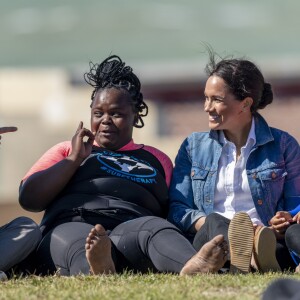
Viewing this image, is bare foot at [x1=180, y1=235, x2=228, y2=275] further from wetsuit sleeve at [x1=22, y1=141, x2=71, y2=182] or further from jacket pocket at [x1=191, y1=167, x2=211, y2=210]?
wetsuit sleeve at [x1=22, y1=141, x2=71, y2=182]

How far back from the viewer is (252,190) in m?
7.77

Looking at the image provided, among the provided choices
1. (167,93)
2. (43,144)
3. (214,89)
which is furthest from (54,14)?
(214,89)

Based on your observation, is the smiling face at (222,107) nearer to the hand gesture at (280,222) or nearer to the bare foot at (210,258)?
the hand gesture at (280,222)

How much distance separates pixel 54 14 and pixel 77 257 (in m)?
64.7

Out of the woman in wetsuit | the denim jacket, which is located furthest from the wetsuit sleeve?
the denim jacket

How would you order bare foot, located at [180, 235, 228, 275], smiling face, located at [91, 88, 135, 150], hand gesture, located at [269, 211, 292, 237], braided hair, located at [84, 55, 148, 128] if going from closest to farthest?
1. bare foot, located at [180, 235, 228, 275]
2. hand gesture, located at [269, 211, 292, 237]
3. smiling face, located at [91, 88, 135, 150]
4. braided hair, located at [84, 55, 148, 128]

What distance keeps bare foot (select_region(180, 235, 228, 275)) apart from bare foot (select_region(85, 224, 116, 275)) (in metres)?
0.47

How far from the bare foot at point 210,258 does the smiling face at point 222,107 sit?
129cm

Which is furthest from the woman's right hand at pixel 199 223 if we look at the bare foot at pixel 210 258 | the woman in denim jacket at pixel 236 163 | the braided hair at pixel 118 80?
the braided hair at pixel 118 80

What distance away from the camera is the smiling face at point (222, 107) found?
26.0ft

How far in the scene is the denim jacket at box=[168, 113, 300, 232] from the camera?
7.79 metres

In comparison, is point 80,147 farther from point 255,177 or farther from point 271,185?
point 271,185

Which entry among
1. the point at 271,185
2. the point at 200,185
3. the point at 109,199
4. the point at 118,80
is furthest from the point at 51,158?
the point at 271,185

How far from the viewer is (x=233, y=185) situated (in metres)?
7.82
